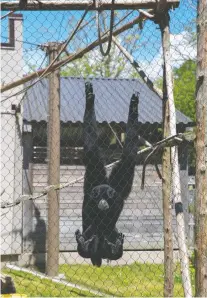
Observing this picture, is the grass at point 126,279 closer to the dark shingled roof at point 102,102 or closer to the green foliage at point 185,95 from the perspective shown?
the dark shingled roof at point 102,102

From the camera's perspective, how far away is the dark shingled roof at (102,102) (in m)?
8.15

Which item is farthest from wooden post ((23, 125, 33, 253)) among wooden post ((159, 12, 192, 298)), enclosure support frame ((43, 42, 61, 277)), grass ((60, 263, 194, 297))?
wooden post ((159, 12, 192, 298))

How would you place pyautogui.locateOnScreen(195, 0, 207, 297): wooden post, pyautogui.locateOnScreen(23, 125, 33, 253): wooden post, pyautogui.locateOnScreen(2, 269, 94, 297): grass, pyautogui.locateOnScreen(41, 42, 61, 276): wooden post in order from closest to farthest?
pyautogui.locateOnScreen(195, 0, 207, 297): wooden post
pyautogui.locateOnScreen(2, 269, 94, 297): grass
pyautogui.locateOnScreen(41, 42, 61, 276): wooden post
pyautogui.locateOnScreen(23, 125, 33, 253): wooden post

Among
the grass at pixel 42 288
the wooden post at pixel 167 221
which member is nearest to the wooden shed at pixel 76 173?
the grass at pixel 42 288

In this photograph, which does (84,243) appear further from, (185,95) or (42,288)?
(185,95)

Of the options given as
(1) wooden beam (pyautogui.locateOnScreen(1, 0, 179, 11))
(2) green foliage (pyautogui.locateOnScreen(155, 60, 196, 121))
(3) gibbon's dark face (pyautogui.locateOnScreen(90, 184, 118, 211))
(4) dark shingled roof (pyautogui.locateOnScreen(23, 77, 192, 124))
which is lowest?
(3) gibbon's dark face (pyautogui.locateOnScreen(90, 184, 118, 211))

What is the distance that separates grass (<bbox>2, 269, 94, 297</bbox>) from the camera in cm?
568

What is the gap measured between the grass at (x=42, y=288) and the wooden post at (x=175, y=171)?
2490 millimetres

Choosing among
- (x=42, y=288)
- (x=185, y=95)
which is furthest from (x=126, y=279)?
(x=185, y=95)

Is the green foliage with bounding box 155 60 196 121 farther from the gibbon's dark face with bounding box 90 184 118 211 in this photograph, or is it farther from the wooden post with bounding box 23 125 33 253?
the gibbon's dark face with bounding box 90 184 118 211

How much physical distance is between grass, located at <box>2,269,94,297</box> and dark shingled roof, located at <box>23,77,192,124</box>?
246cm

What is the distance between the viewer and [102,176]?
4.08 metres

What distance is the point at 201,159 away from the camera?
3.28 meters

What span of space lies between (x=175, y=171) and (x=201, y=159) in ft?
1.09
